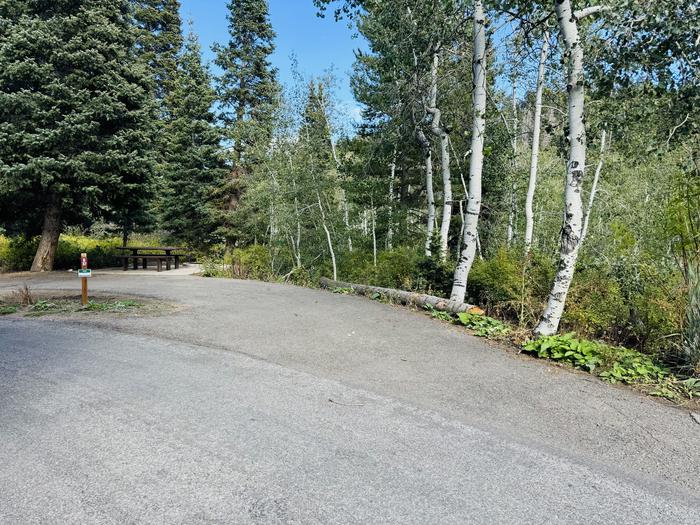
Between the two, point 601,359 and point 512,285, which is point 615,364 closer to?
point 601,359

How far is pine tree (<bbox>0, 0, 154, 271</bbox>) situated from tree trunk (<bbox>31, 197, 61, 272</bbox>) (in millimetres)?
28

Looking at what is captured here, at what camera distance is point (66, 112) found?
12.4m

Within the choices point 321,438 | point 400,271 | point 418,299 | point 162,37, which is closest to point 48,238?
point 400,271

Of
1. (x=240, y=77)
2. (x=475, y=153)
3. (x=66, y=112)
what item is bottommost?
(x=475, y=153)

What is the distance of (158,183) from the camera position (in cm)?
1441

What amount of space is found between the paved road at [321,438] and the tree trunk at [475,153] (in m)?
2.81

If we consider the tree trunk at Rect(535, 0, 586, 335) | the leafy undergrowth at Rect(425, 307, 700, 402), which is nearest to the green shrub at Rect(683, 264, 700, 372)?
the leafy undergrowth at Rect(425, 307, 700, 402)

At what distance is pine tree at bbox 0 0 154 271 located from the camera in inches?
464

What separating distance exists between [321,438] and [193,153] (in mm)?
19909

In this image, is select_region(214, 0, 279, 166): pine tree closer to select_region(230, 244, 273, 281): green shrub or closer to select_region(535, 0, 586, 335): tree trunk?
select_region(230, 244, 273, 281): green shrub

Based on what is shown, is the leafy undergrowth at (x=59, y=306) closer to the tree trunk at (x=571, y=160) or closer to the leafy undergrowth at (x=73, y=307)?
the leafy undergrowth at (x=73, y=307)

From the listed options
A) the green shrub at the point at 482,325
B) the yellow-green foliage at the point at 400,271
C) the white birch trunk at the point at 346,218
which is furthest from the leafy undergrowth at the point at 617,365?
the white birch trunk at the point at 346,218

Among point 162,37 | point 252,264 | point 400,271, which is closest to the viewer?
point 400,271

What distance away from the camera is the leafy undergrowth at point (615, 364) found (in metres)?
3.76
